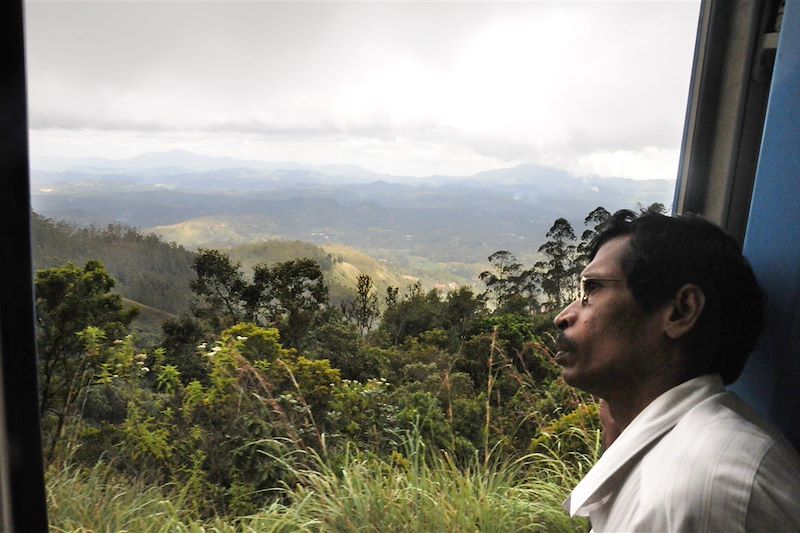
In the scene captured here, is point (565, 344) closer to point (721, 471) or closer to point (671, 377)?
point (671, 377)

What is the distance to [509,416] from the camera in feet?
10.1

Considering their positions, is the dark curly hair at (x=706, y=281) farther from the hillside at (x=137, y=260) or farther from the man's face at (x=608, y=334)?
the hillside at (x=137, y=260)

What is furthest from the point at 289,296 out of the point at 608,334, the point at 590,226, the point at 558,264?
the point at 608,334

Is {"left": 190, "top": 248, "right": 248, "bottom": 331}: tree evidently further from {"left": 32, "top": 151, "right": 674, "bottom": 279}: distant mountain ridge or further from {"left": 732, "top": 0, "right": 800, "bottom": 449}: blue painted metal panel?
{"left": 732, "top": 0, "right": 800, "bottom": 449}: blue painted metal panel

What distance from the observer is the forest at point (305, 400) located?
2467 millimetres

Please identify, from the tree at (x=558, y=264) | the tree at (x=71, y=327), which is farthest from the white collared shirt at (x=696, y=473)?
the tree at (x=71, y=327)

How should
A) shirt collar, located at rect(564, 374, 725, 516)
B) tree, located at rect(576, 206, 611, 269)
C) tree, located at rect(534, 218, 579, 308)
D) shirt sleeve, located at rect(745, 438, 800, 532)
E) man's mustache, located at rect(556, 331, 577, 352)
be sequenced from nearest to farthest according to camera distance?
1. shirt sleeve, located at rect(745, 438, 800, 532)
2. shirt collar, located at rect(564, 374, 725, 516)
3. man's mustache, located at rect(556, 331, 577, 352)
4. tree, located at rect(576, 206, 611, 269)
5. tree, located at rect(534, 218, 579, 308)

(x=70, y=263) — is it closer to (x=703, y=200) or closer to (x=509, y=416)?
(x=509, y=416)

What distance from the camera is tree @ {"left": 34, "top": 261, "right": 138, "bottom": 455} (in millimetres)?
2500

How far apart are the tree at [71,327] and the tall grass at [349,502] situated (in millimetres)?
289

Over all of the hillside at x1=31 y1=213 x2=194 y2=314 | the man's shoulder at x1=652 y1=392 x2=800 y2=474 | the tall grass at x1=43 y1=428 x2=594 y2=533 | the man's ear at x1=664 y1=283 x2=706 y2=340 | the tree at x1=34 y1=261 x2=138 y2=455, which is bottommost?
the tall grass at x1=43 y1=428 x2=594 y2=533

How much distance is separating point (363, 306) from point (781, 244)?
1969 millimetres

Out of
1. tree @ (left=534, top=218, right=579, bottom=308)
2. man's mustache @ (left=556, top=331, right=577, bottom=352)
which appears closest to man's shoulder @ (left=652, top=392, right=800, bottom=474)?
man's mustache @ (left=556, top=331, right=577, bottom=352)

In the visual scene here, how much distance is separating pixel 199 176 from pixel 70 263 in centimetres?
62
